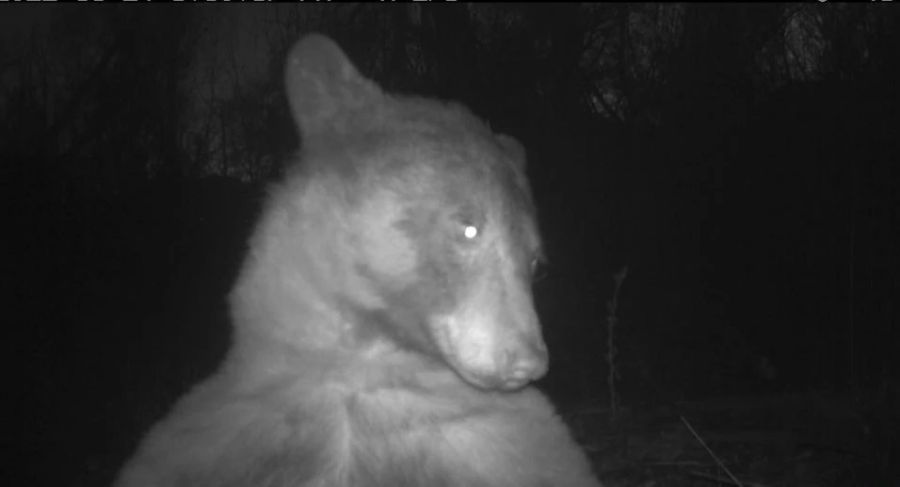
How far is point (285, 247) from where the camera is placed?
131 cm

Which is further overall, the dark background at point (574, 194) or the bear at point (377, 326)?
the dark background at point (574, 194)

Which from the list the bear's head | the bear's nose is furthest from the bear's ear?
the bear's nose

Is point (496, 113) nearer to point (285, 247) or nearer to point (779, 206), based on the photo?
point (779, 206)

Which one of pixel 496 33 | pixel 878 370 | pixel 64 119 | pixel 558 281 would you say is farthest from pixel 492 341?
pixel 558 281

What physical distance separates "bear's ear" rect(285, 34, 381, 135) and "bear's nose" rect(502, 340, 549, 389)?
54 centimetres

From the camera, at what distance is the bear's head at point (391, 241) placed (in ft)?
3.91

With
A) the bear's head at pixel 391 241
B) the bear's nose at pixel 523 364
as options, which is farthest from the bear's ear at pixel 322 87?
the bear's nose at pixel 523 364

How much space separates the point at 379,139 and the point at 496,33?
1724 mm

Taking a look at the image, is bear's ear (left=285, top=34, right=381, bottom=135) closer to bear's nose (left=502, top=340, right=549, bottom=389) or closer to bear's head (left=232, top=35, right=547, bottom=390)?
bear's head (left=232, top=35, right=547, bottom=390)

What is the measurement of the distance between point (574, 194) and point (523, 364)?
4.60 meters

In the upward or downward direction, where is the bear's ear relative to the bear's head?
upward

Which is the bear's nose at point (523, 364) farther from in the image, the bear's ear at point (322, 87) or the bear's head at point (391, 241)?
the bear's ear at point (322, 87)

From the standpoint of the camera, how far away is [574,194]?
561 centimetres

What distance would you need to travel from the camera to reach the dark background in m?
3.33
